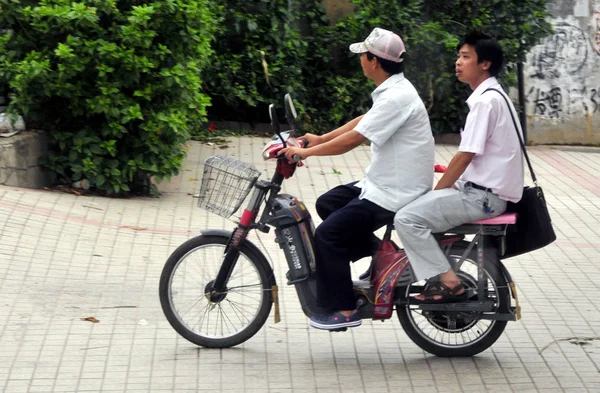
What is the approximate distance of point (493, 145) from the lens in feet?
16.8

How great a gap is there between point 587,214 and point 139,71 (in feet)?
14.6

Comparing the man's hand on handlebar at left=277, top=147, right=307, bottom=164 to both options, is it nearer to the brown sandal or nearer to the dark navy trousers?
the dark navy trousers

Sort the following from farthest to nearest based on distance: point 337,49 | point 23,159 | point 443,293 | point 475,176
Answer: point 337,49, point 23,159, point 443,293, point 475,176

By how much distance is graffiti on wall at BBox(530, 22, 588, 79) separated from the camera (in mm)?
12773

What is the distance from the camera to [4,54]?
8.79 m

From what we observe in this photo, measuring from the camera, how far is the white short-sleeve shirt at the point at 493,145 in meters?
5.05

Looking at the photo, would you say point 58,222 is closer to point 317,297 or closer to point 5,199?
point 5,199

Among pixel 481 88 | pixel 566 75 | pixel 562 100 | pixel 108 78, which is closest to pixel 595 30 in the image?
pixel 566 75

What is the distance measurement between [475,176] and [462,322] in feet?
2.81

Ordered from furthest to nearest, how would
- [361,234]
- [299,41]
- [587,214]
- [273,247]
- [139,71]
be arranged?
[299,41] < [587,214] < [139,71] < [273,247] < [361,234]

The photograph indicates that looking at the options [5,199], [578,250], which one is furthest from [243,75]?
[578,250]

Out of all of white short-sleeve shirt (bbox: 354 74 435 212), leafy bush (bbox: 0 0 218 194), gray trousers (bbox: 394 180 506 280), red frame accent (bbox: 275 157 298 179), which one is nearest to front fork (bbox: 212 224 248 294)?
red frame accent (bbox: 275 157 298 179)

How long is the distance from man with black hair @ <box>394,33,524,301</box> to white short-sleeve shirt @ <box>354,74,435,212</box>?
91mm

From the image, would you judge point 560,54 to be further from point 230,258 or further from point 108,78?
point 230,258
